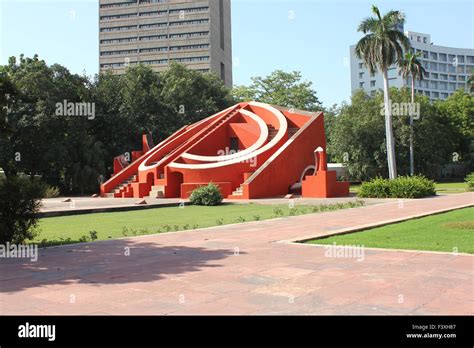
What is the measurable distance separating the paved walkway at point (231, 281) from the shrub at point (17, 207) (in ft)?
2.72

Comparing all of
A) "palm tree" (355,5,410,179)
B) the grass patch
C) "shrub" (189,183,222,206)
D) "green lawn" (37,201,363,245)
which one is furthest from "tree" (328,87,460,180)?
"green lawn" (37,201,363,245)

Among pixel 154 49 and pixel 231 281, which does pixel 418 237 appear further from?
pixel 154 49

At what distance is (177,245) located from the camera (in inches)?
330

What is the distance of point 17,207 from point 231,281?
4890mm

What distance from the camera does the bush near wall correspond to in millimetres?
21391

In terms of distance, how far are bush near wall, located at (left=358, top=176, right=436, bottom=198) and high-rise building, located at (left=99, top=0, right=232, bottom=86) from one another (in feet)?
244

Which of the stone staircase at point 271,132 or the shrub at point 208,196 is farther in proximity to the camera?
the stone staircase at point 271,132

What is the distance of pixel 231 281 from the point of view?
17.8 feet

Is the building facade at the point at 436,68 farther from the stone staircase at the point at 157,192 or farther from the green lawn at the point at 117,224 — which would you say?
the green lawn at the point at 117,224

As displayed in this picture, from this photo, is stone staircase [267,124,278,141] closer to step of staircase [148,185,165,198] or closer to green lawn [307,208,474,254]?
step of staircase [148,185,165,198]

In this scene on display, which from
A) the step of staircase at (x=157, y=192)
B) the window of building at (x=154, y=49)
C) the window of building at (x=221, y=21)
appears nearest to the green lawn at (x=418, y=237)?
the step of staircase at (x=157, y=192)

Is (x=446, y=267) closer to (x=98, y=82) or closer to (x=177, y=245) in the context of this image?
(x=177, y=245)

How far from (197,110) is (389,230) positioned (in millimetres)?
32738

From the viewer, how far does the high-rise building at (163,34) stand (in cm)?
9412
